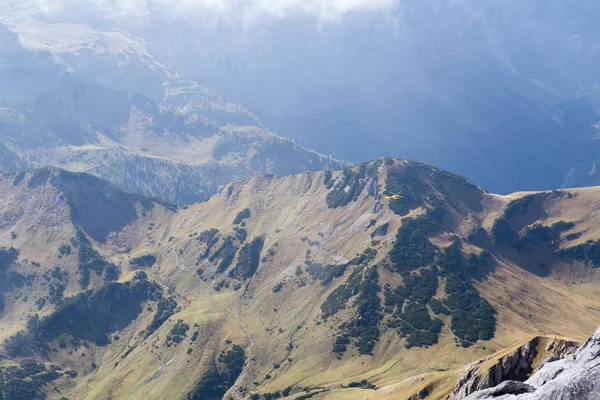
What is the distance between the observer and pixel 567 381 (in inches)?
2857

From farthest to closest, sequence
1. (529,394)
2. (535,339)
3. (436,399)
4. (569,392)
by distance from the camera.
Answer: (436,399) → (535,339) → (529,394) → (569,392)

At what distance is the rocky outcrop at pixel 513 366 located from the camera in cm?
15275

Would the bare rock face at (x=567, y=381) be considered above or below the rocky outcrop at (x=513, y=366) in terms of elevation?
above

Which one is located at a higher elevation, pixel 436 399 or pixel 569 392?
pixel 569 392

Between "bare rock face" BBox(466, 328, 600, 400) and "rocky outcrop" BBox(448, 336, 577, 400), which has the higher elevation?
"bare rock face" BBox(466, 328, 600, 400)

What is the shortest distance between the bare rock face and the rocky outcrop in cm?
6433

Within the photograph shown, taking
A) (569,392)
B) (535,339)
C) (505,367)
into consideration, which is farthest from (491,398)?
(535,339)

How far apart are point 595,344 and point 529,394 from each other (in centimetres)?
1279

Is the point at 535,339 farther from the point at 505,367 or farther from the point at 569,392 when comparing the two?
the point at 569,392

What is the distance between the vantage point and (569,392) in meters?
71.5

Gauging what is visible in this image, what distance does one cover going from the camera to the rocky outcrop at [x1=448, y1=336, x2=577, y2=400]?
152750 mm

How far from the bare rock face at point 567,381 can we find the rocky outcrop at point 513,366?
6433 cm

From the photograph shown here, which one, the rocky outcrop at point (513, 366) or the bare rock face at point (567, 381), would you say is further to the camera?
the rocky outcrop at point (513, 366)

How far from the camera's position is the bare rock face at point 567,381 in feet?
232
